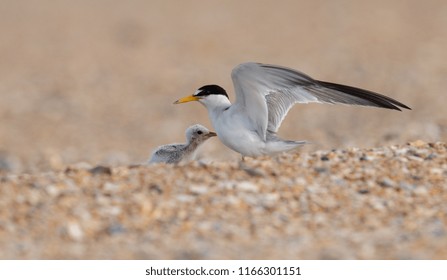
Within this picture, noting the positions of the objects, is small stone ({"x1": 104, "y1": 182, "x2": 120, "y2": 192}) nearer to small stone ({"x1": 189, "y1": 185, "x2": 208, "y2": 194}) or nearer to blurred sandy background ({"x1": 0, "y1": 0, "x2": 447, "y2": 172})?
small stone ({"x1": 189, "y1": 185, "x2": 208, "y2": 194})

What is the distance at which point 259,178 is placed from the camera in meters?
6.93

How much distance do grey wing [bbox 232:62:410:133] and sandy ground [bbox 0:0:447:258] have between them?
0.68m

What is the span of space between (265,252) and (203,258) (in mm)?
406

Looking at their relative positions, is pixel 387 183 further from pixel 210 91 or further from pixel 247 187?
pixel 210 91

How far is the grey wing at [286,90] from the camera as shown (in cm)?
747

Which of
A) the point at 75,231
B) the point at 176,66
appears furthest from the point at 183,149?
the point at 176,66

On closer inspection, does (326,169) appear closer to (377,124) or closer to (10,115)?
(377,124)

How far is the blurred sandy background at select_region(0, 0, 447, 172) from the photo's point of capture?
14.3m

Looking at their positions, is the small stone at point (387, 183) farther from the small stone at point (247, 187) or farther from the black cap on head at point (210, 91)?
the black cap on head at point (210, 91)

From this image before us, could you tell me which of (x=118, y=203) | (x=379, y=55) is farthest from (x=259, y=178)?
(x=379, y=55)

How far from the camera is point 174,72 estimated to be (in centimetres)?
2047

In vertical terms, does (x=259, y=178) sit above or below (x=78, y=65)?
below

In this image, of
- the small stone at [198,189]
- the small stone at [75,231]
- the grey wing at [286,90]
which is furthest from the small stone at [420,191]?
the small stone at [75,231]
